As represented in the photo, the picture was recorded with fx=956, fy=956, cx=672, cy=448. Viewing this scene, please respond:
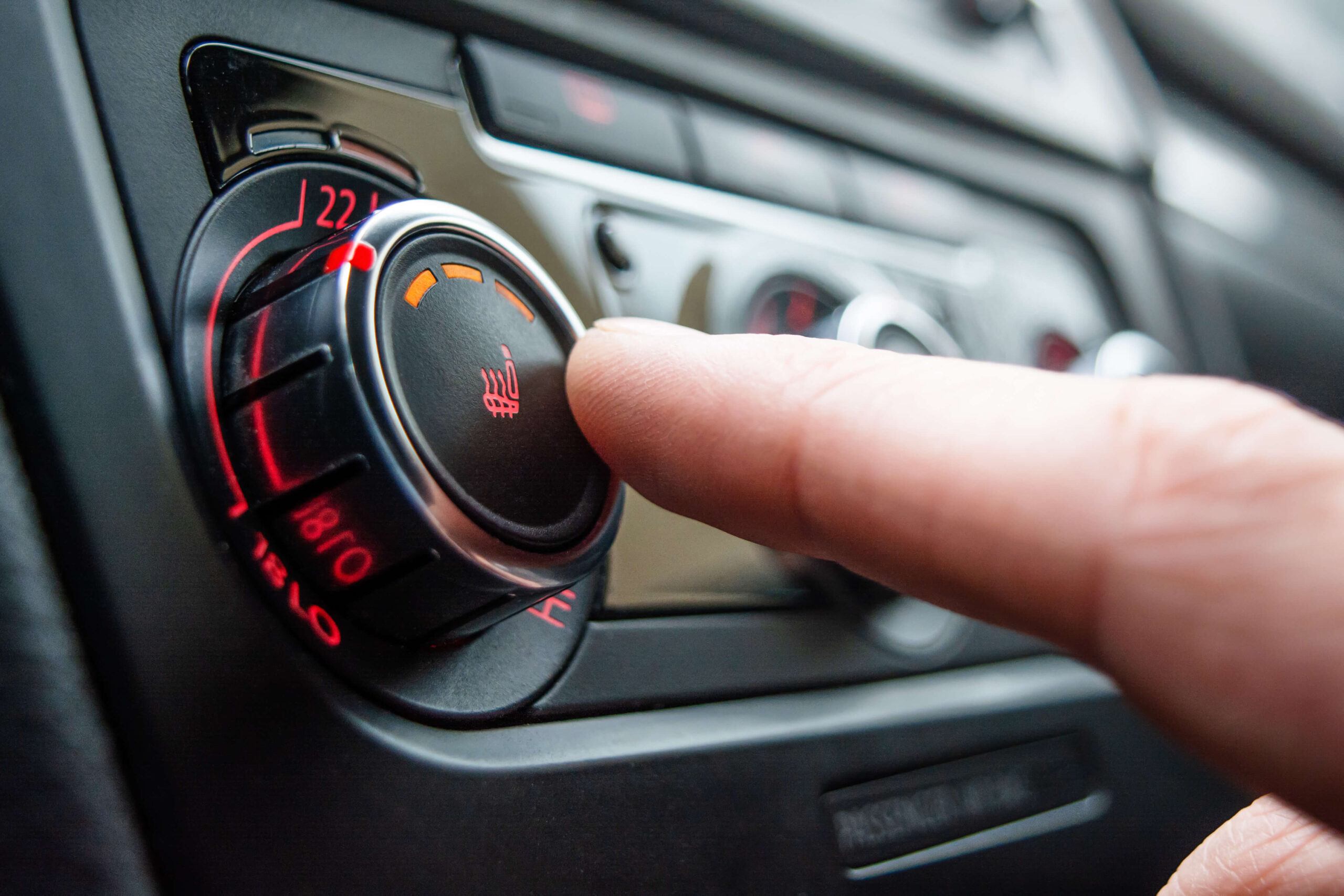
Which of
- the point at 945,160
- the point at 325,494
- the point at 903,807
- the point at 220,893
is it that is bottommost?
the point at 903,807

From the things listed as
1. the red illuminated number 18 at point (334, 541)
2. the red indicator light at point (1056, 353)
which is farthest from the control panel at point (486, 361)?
the red indicator light at point (1056, 353)

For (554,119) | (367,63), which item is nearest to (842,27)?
(554,119)

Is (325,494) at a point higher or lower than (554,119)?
lower

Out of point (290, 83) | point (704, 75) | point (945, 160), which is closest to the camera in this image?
point (290, 83)

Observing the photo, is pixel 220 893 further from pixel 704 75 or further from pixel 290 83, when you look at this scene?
pixel 704 75

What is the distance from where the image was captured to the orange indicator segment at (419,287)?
329 millimetres

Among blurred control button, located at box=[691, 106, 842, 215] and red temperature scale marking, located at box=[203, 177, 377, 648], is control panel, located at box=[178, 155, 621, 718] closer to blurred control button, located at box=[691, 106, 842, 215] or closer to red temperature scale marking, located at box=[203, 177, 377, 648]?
red temperature scale marking, located at box=[203, 177, 377, 648]

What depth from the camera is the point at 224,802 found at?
0.30m

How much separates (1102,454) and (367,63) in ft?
1.17

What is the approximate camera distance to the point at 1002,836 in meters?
0.58

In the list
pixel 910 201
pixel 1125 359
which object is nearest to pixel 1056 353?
pixel 1125 359

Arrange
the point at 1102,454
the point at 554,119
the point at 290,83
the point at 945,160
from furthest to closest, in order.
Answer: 1. the point at 945,160
2. the point at 554,119
3. the point at 290,83
4. the point at 1102,454

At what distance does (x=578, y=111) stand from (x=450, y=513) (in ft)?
1.02

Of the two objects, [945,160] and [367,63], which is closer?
[367,63]
